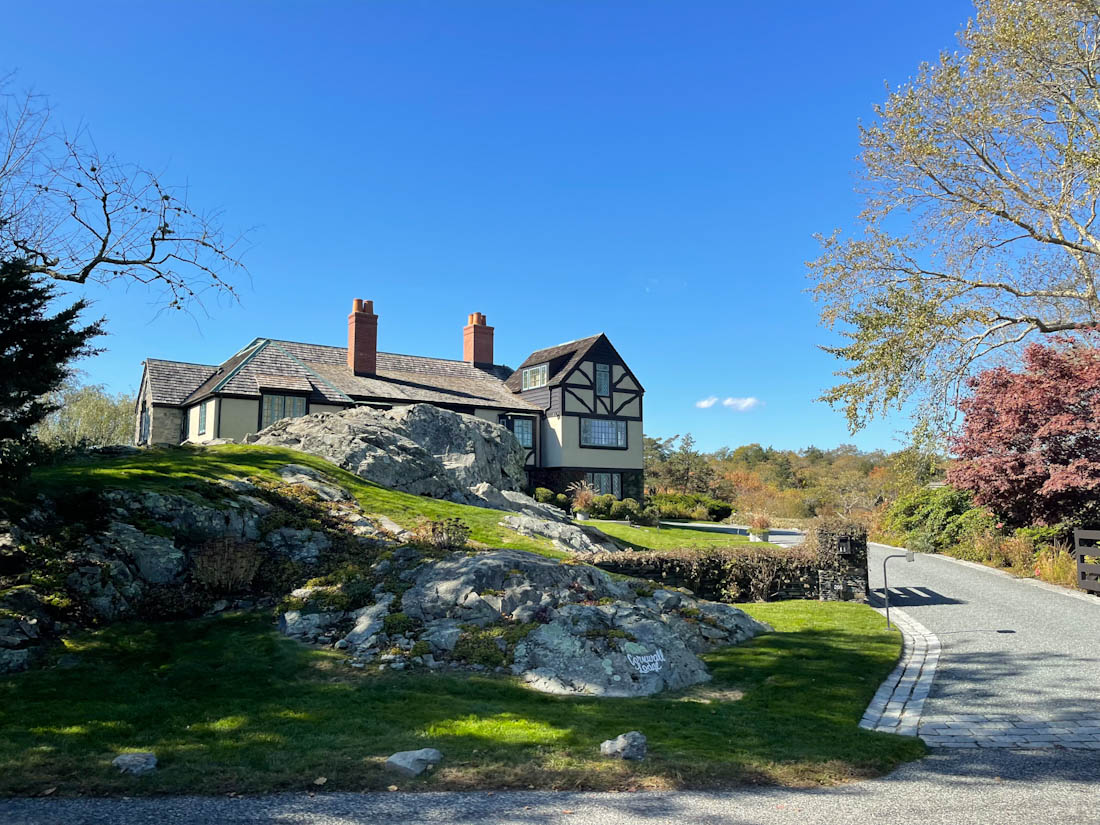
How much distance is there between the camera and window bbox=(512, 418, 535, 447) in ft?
116

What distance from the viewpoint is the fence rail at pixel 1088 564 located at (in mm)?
15344

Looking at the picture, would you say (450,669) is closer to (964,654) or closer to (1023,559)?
(964,654)

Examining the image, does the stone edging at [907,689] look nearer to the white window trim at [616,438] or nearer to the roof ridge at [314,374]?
the roof ridge at [314,374]

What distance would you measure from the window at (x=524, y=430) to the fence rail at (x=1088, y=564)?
2338cm

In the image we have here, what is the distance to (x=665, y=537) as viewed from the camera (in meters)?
24.7

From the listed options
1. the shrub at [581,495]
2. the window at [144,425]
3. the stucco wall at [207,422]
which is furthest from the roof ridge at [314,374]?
the shrub at [581,495]

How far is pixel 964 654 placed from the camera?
1065cm

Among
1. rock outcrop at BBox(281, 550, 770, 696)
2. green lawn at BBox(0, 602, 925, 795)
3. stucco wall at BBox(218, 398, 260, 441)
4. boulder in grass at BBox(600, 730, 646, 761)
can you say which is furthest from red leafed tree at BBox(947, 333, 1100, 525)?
stucco wall at BBox(218, 398, 260, 441)

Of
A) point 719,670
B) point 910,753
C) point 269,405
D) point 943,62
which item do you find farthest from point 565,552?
point 269,405

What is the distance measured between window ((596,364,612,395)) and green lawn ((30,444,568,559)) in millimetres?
18509

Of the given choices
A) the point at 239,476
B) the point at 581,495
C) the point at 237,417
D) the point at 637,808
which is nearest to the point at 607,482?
the point at 581,495

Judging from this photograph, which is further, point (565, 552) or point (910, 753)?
point (565, 552)

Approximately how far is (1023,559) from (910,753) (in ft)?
49.7

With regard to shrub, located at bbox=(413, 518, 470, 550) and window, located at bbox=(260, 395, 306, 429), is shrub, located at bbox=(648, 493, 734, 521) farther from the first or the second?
shrub, located at bbox=(413, 518, 470, 550)
